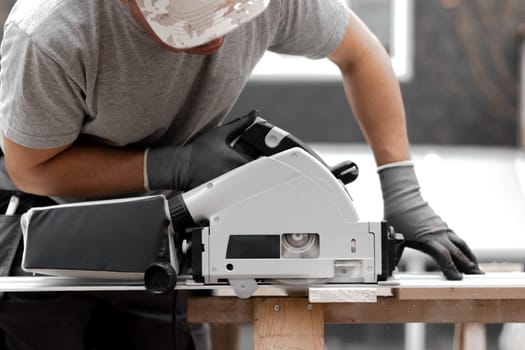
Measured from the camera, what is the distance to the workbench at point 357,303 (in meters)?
1.16

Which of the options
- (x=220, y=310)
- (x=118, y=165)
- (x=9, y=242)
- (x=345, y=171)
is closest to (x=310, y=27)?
(x=345, y=171)

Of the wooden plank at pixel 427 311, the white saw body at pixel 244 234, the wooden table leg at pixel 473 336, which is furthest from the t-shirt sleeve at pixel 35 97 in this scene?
the wooden table leg at pixel 473 336

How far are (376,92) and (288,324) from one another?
550 mm

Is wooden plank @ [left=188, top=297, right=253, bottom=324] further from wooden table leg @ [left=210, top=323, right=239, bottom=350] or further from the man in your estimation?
wooden table leg @ [left=210, top=323, right=239, bottom=350]

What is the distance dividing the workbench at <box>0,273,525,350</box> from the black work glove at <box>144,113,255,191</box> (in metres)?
0.18

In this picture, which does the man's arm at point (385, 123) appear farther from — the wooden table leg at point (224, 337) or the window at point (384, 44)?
the window at point (384, 44)

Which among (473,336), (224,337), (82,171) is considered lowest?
(224,337)

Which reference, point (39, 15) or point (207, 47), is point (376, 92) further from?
point (39, 15)

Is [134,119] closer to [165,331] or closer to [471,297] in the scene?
[165,331]

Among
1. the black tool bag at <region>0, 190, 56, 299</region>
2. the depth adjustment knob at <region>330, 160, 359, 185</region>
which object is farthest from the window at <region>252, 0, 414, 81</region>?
the depth adjustment knob at <region>330, 160, 359, 185</region>

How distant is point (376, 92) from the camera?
151 cm

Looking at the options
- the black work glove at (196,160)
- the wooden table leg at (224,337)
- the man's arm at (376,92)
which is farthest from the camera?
the wooden table leg at (224,337)

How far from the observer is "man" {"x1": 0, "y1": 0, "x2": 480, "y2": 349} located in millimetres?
1163

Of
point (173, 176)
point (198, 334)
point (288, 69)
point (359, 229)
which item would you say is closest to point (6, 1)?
point (288, 69)
